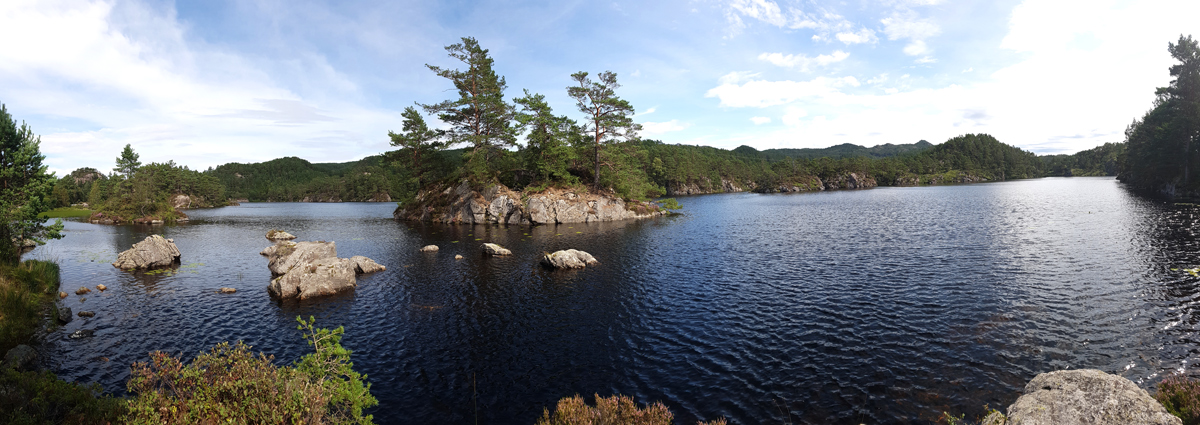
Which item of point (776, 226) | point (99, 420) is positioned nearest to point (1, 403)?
point (99, 420)

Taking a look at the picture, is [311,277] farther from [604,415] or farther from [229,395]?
[604,415]

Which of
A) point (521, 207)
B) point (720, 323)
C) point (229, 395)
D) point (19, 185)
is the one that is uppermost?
point (19, 185)

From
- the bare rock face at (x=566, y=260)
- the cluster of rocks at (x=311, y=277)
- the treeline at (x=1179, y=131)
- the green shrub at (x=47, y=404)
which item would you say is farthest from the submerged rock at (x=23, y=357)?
the treeline at (x=1179, y=131)

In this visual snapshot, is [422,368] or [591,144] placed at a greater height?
[591,144]

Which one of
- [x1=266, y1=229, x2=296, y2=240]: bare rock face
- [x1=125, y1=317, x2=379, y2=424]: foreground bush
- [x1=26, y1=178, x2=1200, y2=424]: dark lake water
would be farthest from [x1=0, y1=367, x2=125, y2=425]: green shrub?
[x1=266, y1=229, x2=296, y2=240]: bare rock face

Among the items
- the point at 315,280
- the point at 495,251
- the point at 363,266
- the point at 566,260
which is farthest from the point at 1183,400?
the point at 363,266

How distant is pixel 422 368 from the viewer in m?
19.7

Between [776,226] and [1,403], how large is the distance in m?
70.1

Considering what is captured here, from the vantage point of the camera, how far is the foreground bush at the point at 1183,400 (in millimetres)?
11386

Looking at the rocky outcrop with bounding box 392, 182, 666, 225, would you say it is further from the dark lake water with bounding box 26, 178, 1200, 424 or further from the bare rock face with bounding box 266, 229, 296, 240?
the dark lake water with bounding box 26, 178, 1200, 424

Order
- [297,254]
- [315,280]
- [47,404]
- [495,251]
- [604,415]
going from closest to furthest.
A: [47,404]
[604,415]
[315,280]
[297,254]
[495,251]

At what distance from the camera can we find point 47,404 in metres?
11.4

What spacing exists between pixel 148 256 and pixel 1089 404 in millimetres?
62524

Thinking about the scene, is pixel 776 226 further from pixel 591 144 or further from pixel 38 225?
pixel 38 225
